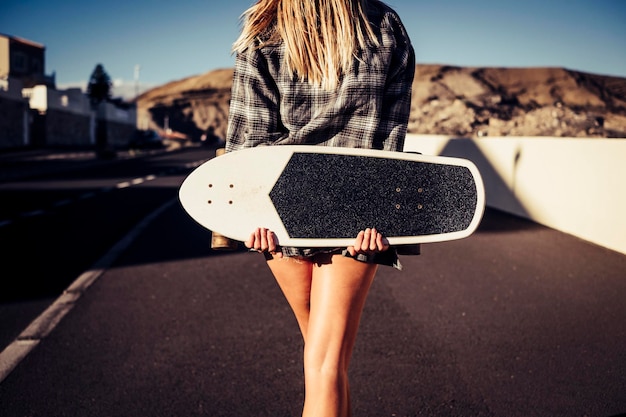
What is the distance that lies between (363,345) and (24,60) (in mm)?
92753

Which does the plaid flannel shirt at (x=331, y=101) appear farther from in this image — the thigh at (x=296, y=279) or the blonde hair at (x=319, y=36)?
the thigh at (x=296, y=279)

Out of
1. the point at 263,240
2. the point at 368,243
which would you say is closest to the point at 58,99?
the point at 263,240

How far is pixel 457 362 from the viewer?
3.79 m

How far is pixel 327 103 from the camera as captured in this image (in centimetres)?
178

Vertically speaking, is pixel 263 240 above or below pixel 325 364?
above

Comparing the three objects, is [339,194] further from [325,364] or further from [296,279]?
[325,364]

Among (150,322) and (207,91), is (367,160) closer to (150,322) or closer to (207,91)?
(150,322)

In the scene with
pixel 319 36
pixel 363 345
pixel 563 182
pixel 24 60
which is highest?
pixel 24 60

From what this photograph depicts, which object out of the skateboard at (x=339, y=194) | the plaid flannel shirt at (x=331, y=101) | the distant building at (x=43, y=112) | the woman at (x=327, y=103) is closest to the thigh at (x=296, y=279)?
the woman at (x=327, y=103)

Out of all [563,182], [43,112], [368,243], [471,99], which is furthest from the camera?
[471,99]

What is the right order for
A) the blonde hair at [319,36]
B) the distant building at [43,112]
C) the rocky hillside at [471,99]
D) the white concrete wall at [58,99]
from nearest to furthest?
the blonde hair at [319,36] → the distant building at [43,112] → the white concrete wall at [58,99] → the rocky hillside at [471,99]

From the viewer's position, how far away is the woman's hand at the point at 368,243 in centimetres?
176

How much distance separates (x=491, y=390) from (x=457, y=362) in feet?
1.47

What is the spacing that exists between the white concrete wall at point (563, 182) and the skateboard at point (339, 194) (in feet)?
22.2
